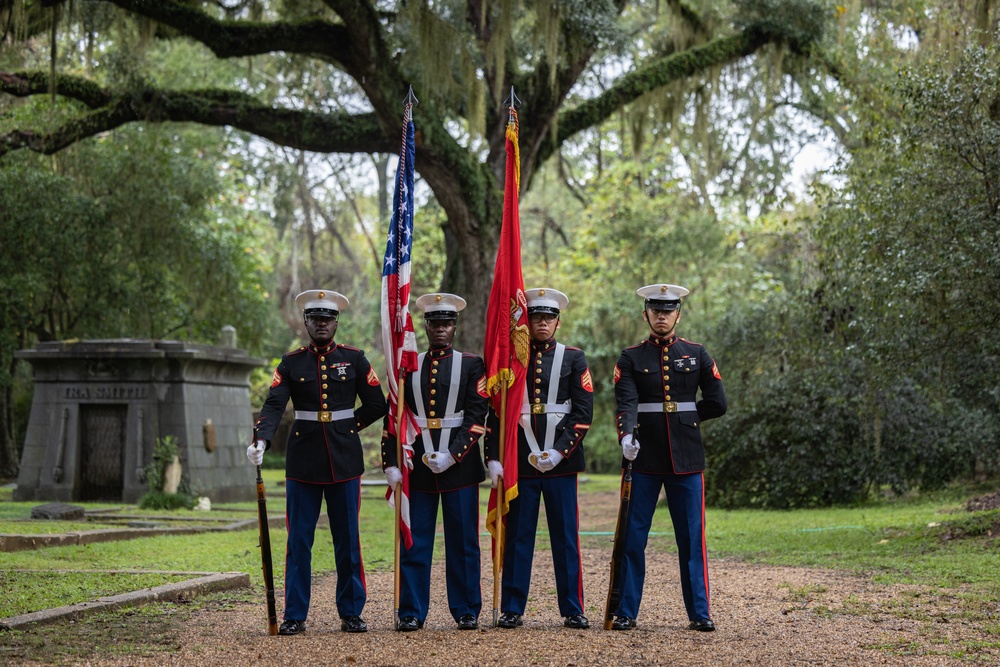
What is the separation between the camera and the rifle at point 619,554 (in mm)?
6266

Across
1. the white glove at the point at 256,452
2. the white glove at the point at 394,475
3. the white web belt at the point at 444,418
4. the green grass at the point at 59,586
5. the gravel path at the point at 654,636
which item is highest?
the white web belt at the point at 444,418

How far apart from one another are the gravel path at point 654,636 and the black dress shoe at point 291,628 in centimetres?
5

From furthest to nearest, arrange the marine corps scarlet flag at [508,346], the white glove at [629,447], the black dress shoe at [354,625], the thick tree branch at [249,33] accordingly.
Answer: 1. the thick tree branch at [249,33]
2. the marine corps scarlet flag at [508,346]
3. the white glove at [629,447]
4. the black dress shoe at [354,625]

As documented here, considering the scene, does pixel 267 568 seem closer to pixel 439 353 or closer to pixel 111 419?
pixel 439 353

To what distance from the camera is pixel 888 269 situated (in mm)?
9625

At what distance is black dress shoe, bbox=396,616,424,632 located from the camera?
20.5 feet

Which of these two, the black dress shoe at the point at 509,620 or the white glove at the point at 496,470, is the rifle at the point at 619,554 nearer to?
the black dress shoe at the point at 509,620

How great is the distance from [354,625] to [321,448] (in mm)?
961

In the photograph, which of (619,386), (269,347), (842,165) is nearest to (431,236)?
(269,347)

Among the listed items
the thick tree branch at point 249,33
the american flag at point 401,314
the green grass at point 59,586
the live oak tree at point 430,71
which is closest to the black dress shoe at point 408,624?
the american flag at point 401,314

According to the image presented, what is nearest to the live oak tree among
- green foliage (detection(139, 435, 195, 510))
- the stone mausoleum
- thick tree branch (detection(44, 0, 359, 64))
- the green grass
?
thick tree branch (detection(44, 0, 359, 64))

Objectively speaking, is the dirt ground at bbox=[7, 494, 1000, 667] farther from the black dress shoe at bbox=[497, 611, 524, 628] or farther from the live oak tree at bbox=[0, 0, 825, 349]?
the live oak tree at bbox=[0, 0, 825, 349]

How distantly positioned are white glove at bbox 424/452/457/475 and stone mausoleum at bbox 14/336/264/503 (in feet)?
30.8

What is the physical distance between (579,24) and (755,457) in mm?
6153
